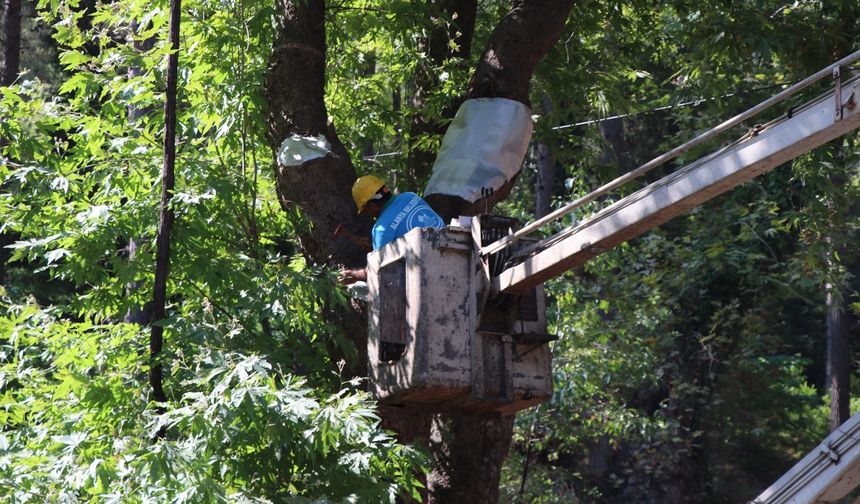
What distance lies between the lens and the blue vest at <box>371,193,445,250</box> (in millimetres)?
7602

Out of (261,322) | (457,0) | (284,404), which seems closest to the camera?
(284,404)

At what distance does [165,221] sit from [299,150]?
114 centimetres

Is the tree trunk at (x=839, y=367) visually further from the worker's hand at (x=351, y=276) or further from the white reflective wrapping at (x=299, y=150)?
the worker's hand at (x=351, y=276)

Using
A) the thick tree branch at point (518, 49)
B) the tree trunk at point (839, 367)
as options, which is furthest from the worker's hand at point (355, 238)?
the tree trunk at point (839, 367)

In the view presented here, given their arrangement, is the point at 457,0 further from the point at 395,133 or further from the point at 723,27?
the point at 723,27

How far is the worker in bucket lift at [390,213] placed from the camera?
7.61 metres

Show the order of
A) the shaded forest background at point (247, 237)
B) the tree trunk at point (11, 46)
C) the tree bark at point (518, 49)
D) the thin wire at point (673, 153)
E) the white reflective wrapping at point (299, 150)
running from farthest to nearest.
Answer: the tree trunk at point (11, 46), the tree bark at point (518, 49), the white reflective wrapping at point (299, 150), the shaded forest background at point (247, 237), the thin wire at point (673, 153)

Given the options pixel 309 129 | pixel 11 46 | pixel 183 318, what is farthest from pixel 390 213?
pixel 11 46

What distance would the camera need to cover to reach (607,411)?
1509 centimetres

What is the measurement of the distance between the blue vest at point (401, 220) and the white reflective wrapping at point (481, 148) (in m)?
0.86

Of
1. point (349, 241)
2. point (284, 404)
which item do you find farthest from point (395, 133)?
point (284, 404)

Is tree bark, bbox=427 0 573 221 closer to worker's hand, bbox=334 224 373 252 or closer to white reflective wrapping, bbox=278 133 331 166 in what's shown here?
worker's hand, bbox=334 224 373 252

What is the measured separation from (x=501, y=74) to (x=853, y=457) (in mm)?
3741

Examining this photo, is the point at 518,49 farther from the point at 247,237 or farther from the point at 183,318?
the point at 183,318
